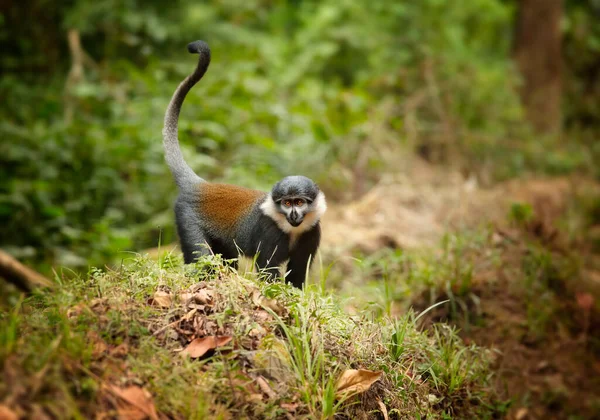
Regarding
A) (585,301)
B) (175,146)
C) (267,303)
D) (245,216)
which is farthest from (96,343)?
(585,301)

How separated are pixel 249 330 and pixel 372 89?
28.1 ft

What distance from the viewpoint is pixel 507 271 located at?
233 inches

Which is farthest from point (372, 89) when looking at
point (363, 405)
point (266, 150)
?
point (363, 405)

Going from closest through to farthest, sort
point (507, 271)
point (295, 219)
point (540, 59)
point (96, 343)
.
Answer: point (96, 343) < point (295, 219) < point (507, 271) < point (540, 59)

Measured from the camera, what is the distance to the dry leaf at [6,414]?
2.14m

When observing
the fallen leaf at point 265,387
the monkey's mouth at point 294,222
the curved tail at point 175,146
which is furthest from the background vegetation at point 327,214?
the curved tail at point 175,146

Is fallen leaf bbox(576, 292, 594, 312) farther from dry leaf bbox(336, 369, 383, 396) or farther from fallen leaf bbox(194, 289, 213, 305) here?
fallen leaf bbox(194, 289, 213, 305)

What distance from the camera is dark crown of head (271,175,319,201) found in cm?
415

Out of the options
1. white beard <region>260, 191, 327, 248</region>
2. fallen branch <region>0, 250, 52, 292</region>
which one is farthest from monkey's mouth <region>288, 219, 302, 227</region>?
fallen branch <region>0, 250, 52, 292</region>

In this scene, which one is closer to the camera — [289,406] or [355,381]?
[289,406]

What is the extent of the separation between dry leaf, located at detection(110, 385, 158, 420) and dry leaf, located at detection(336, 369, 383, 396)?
3.26ft

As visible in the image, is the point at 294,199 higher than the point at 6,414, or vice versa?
the point at 294,199

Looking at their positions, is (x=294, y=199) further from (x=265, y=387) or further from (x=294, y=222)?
(x=265, y=387)

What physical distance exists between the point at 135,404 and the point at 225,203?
7.77 feet
